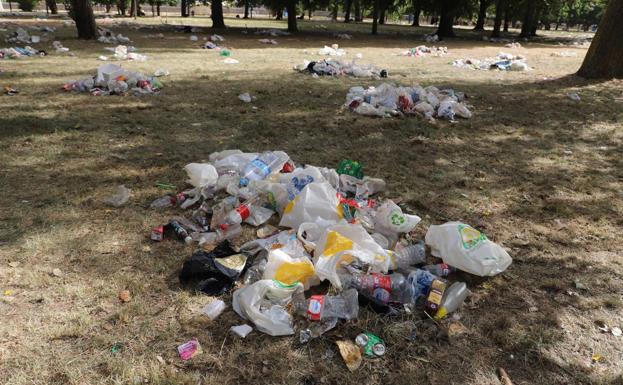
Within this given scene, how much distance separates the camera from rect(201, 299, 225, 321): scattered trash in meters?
2.16

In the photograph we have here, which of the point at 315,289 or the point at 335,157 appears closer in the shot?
the point at 315,289

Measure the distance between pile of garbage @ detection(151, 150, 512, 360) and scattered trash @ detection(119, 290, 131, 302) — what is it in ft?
0.95

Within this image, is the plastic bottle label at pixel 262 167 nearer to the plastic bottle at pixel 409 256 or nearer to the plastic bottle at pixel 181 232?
the plastic bottle at pixel 181 232

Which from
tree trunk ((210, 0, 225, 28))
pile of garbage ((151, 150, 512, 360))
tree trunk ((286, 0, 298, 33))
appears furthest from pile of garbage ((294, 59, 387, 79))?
tree trunk ((210, 0, 225, 28))

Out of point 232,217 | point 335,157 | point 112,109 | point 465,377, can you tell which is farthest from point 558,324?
point 112,109

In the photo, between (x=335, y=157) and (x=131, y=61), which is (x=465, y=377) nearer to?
(x=335, y=157)

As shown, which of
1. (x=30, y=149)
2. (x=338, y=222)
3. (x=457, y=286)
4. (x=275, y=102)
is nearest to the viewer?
(x=457, y=286)

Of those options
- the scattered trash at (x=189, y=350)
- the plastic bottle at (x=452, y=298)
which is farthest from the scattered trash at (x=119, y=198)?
the plastic bottle at (x=452, y=298)

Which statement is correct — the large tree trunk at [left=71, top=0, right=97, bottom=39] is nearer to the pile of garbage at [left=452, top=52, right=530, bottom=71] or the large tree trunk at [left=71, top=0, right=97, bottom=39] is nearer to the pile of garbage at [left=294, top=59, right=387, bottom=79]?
the pile of garbage at [left=294, top=59, right=387, bottom=79]

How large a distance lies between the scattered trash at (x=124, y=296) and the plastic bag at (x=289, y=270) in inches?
28.6

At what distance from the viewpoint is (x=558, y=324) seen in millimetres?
2188

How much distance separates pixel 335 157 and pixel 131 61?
7.21m

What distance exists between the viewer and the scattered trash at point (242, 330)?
2.05 meters

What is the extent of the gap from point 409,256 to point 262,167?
1519 mm
